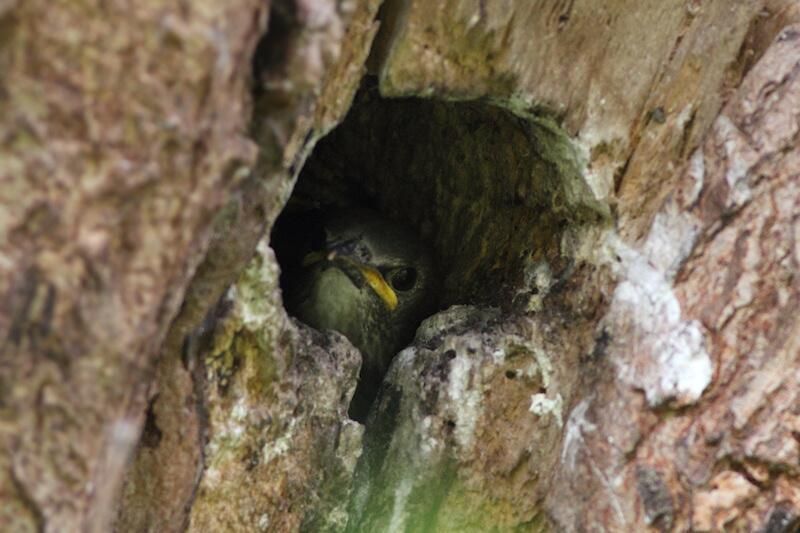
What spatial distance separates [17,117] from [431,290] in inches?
96.1

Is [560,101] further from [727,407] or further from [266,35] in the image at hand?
[266,35]

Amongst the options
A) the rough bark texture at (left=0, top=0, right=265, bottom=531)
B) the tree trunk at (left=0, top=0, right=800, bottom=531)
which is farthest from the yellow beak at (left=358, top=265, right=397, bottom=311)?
the rough bark texture at (left=0, top=0, right=265, bottom=531)

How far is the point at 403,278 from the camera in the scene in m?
3.90

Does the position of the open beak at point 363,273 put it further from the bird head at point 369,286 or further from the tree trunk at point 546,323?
the tree trunk at point 546,323

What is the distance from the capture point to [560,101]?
107 inches

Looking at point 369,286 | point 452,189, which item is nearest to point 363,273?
point 369,286

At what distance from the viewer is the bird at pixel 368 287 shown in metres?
3.77

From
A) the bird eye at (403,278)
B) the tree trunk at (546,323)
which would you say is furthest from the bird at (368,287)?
the tree trunk at (546,323)

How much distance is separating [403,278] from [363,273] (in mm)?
166

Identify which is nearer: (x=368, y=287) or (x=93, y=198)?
(x=93, y=198)

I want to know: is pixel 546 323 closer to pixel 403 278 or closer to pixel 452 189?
pixel 452 189

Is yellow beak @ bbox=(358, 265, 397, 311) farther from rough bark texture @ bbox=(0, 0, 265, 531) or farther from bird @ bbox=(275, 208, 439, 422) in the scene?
rough bark texture @ bbox=(0, 0, 265, 531)

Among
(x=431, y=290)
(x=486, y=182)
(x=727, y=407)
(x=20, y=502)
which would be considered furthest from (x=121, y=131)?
(x=431, y=290)

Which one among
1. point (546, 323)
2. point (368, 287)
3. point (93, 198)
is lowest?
point (368, 287)
